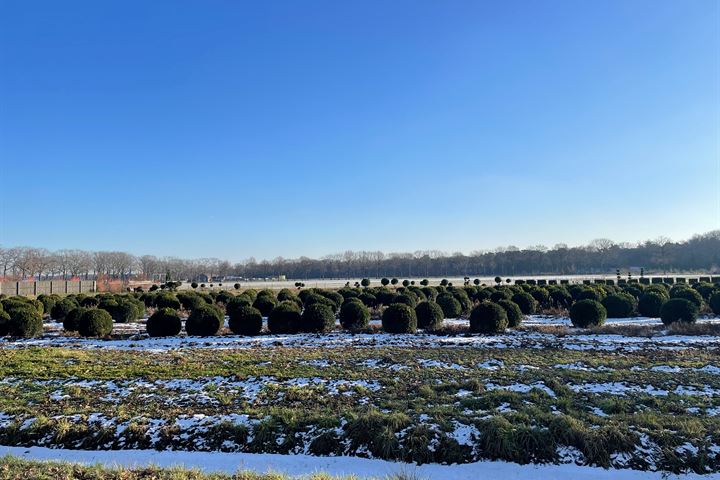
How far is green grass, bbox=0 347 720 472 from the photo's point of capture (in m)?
5.35

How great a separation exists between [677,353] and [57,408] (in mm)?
12490

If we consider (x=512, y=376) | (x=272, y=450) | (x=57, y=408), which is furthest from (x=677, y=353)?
(x=57, y=408)

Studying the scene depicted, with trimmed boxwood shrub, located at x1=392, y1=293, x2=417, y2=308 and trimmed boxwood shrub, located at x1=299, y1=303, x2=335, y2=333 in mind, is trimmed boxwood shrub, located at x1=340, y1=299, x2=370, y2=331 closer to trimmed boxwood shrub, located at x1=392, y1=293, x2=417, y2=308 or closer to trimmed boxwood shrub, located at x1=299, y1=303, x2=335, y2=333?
trimmed boxwood shrub, located at x1=299, y1=303, x2=335, y2=333

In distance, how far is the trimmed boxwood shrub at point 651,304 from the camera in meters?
19.5

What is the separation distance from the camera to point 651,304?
64.5 feet

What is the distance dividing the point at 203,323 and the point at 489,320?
9.47 metres

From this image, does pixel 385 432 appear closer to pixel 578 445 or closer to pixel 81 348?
pixel 578 445

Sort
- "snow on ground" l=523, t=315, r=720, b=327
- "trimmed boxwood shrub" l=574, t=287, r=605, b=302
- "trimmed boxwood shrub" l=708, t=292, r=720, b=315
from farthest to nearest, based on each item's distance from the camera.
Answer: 1. "trimmed boxwood shrub" l=574, t=287, r=605, b=302
2. "trimmed boxwood shrub" l=708, t=292, r=720, b=315
3. "snow on ground" l=523, t=315, r=720, b=327

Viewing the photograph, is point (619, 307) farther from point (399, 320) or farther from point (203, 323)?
point (203, 323)

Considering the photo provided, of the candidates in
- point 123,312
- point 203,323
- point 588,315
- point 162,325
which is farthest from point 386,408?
point 123,312

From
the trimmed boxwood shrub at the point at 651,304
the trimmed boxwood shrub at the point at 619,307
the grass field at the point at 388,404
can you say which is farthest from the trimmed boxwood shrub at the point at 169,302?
the trimmed boxwood shrub at the point at 651,304

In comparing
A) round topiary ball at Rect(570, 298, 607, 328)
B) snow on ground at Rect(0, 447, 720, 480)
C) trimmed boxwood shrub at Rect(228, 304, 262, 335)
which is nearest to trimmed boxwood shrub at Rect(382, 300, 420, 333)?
trimmed boxwood shrub at Rect(228, 304, 262, 335)

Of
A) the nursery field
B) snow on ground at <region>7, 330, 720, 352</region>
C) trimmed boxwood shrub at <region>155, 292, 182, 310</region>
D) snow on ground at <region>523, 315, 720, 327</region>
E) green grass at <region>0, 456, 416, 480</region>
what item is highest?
trimmed boxwood shrub at <region>155, 292, 182, 310</region>

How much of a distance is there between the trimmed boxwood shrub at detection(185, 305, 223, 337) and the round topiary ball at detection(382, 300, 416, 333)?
5732 millimetres
